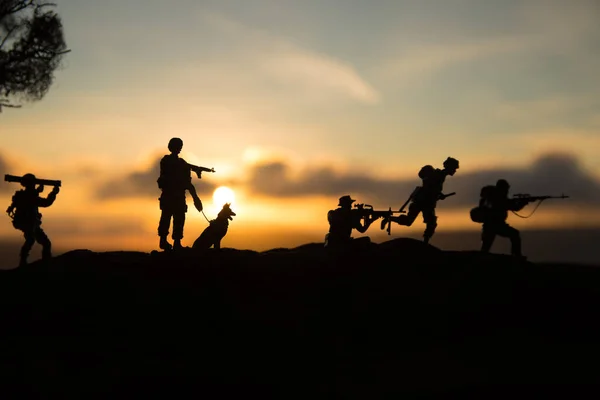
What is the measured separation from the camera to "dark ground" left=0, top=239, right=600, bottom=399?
36.2 feet

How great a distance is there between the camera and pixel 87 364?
12.0m

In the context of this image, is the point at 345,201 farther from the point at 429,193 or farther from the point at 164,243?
the point at 164,243

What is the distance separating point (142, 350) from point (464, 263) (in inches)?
318

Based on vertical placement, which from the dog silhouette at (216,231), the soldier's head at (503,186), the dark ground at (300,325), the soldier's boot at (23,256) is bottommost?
the dark ground at (300,325)

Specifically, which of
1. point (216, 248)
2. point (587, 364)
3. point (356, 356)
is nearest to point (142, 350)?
point (356, 356)

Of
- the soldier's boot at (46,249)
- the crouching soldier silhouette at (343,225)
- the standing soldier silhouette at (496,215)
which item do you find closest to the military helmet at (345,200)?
the crouching soldier silhouette at (343,225)

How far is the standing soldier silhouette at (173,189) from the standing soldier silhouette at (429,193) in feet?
20.2

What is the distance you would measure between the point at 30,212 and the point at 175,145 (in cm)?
433

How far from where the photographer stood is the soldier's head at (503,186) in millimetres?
16375

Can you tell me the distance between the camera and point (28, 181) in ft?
59.0

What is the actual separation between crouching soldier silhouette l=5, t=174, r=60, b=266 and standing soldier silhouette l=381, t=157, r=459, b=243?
9828 mm

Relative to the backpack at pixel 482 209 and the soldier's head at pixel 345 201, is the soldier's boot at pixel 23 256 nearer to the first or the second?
the soldier's head at pixel 345 201

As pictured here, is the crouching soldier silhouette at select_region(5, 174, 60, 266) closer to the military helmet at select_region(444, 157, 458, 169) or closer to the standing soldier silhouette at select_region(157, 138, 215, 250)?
the standing soldier silhouette at select_region(157, 138, 215, 250)

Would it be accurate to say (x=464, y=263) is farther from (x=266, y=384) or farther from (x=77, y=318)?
(x=77, y=318)
